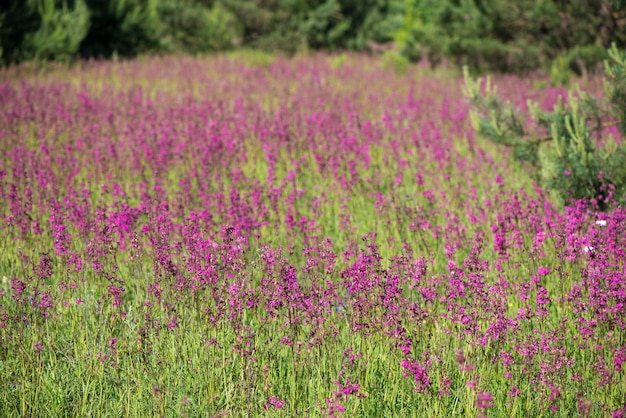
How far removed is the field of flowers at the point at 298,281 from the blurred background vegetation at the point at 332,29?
2339 millimetres

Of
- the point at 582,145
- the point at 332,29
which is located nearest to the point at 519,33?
the point at 332,29

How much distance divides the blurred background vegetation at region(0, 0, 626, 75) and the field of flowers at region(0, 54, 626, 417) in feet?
7.67

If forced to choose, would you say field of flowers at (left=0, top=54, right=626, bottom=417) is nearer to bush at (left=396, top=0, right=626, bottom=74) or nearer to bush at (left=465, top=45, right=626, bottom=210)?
bush at (left=465, top=45, right=626, bottom=210)

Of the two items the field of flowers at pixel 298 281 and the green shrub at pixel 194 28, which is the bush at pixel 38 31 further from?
the field of flowers at pixel 298 281

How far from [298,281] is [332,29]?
57.5 ft

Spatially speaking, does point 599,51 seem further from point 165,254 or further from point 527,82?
point 165,254

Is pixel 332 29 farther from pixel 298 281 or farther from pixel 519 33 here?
pixel 298 281

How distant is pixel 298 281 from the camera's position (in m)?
3.94

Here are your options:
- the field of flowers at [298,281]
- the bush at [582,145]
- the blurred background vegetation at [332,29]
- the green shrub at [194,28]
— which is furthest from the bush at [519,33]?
the green shrub at [194,28]

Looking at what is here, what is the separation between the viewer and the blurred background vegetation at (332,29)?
1238 cm

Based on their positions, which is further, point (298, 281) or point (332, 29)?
point (332, 29)

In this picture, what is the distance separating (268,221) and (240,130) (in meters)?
2.94

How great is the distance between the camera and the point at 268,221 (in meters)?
5.28

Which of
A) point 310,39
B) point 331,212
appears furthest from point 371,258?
point 310,39
